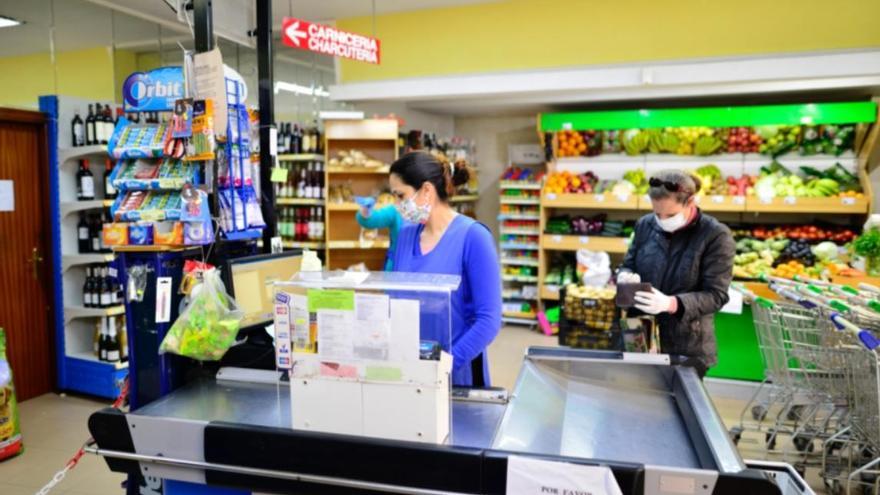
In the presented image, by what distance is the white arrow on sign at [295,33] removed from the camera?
385cm

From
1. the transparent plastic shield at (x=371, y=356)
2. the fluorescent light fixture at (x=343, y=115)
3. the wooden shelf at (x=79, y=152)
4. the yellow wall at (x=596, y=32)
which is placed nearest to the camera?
the transparent plastic shield at (x=371, y=356)

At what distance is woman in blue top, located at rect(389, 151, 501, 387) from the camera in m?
2.26

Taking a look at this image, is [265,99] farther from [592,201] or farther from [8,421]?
[592,201]

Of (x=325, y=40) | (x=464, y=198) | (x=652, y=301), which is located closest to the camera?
(x=652, y=301)

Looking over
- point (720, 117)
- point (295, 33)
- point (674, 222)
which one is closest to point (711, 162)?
point (720, 117)

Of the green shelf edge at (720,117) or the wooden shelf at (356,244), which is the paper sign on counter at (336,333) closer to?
the wooden shelf at (356,244)

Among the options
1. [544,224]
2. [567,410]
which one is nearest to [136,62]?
[544,224]

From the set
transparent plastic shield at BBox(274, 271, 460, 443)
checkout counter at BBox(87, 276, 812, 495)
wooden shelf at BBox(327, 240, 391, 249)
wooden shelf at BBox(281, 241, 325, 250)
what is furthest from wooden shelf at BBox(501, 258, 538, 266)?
transparent plastic shield at BBox(274, 271, 460, 443)

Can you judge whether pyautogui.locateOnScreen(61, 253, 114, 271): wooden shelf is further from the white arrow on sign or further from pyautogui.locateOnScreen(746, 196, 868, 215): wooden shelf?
pyautogui.locateOnScreen(746, 196, 868, 215): wooden shelf

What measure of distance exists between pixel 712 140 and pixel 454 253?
523 centimetres

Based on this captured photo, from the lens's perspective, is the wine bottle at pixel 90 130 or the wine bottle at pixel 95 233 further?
the wine bottle at pixel 95 233

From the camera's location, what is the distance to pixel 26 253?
5.45 metres

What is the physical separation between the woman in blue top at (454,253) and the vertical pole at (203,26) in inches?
33.3

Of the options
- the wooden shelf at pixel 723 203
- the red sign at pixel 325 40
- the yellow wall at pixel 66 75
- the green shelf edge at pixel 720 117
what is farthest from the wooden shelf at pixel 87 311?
the wooden shelf at pixel 723 203
